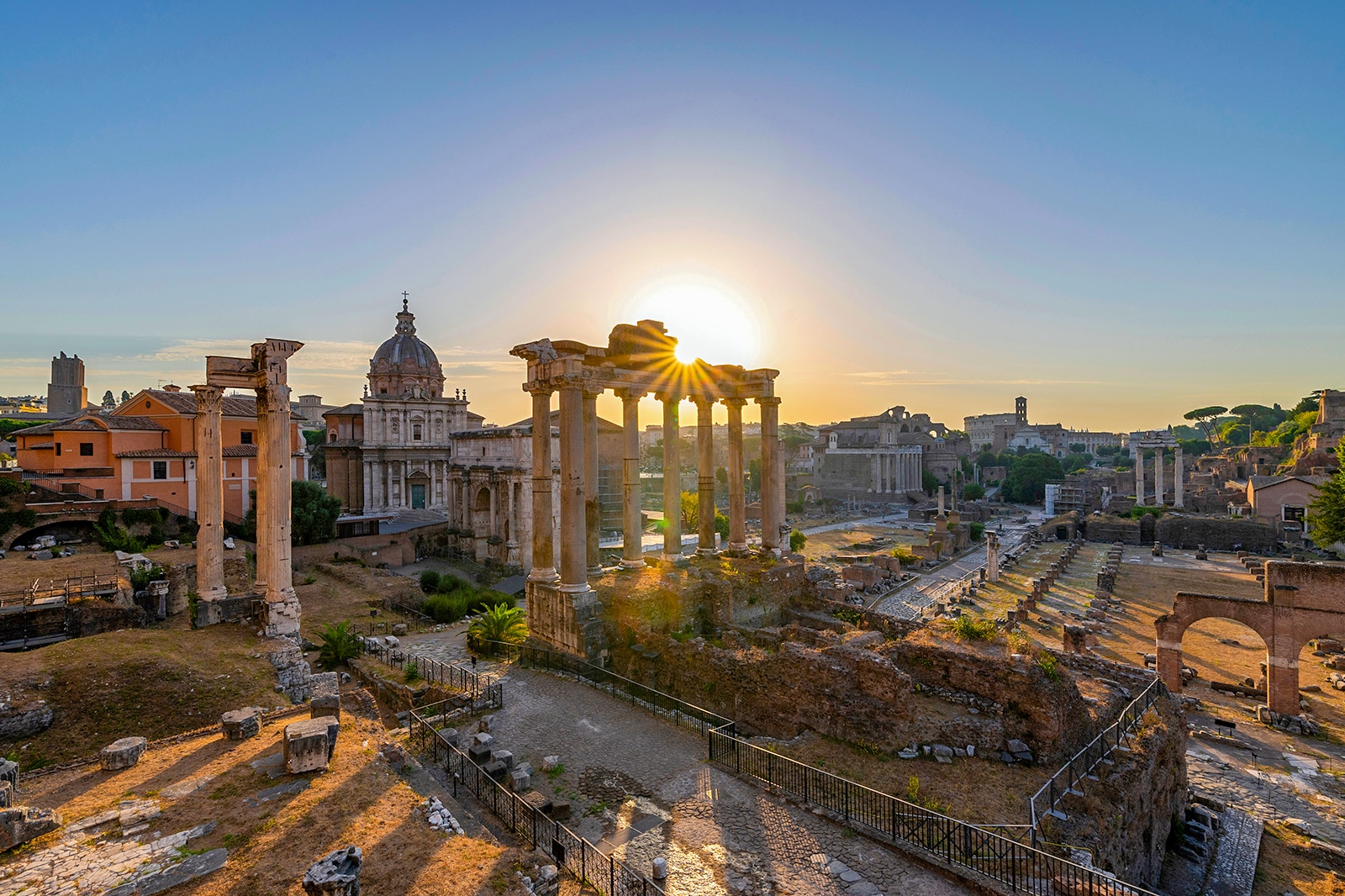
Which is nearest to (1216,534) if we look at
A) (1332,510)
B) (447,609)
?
(1332,510)

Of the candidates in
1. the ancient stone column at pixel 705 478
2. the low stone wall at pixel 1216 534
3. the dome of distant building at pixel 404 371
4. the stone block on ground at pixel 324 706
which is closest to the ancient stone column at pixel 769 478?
the ancient stone column at pixel 705 478

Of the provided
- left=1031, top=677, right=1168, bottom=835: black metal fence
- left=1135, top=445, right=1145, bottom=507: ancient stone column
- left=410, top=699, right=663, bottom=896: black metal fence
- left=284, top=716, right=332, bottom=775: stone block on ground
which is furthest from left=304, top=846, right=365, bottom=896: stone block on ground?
left=1135, top=445, right=1145, bottom=507: ancient stone column

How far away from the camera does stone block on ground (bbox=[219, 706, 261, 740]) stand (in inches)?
432

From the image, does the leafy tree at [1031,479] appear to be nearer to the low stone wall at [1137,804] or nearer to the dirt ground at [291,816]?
the low stone wall at [1137,804]

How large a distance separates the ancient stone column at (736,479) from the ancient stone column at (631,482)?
3798 mm

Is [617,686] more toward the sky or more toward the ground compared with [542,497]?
more toward the ground

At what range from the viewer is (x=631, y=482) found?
21219mm

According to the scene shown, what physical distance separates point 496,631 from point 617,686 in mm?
5131

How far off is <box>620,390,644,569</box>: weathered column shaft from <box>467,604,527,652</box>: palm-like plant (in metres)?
4.05

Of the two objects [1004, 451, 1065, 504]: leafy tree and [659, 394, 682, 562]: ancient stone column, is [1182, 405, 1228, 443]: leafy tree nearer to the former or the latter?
[1004, 451, 1065, 504]: leafy tree

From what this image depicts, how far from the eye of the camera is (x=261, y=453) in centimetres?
1795

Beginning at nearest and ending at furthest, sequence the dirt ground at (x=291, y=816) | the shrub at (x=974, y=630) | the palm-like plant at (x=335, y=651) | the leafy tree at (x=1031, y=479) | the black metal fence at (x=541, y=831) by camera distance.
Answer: the dirt ground at (x=291, y=816) → the black metal fence at (x=541, y=831) → the shrub at (x=974, y=630) → the palm-like plant at (x=335, y=651) → the leafy tree at (x=1031, y=479)

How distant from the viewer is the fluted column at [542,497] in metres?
17.8

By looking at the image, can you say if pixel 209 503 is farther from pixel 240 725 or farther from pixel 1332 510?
pixel 1332 510
